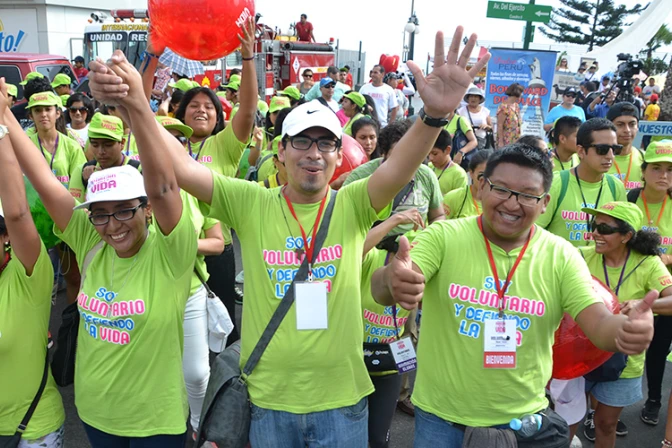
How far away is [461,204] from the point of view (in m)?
4.58

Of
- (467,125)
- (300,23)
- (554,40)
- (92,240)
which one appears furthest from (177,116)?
(554,40)

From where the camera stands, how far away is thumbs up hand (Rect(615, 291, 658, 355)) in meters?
1.80

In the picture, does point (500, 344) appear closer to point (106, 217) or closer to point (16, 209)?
point (106, 217)

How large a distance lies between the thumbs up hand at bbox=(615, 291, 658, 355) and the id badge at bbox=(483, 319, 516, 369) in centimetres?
43

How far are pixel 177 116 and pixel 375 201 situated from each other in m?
2.65

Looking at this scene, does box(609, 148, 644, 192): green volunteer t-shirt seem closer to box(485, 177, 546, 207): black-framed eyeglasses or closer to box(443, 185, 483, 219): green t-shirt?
box(443, 185, 483, 219): green t-shirt

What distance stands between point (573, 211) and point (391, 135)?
52.8 inches

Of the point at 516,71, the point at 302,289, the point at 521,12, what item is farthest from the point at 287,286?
the point at 521,12

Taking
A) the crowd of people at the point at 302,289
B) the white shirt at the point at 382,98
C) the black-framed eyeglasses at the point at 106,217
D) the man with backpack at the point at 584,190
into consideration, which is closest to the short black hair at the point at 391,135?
the man with backpack at the point at 584,190

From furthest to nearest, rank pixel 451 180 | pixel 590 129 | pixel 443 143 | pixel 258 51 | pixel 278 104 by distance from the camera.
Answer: pixel 258 51
pixel 278 104
pixel 451 180
pixel 443 143
pixel 590 129

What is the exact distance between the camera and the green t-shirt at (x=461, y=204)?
14.9 ft

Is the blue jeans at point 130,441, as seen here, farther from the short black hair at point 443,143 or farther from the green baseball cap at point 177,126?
the short black hair at point 443,143

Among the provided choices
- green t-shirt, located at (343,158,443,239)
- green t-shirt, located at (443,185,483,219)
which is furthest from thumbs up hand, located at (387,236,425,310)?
green t-shirt, located at (443,185,483,219)

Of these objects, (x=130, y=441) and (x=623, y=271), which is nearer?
(x=130, y=441)
